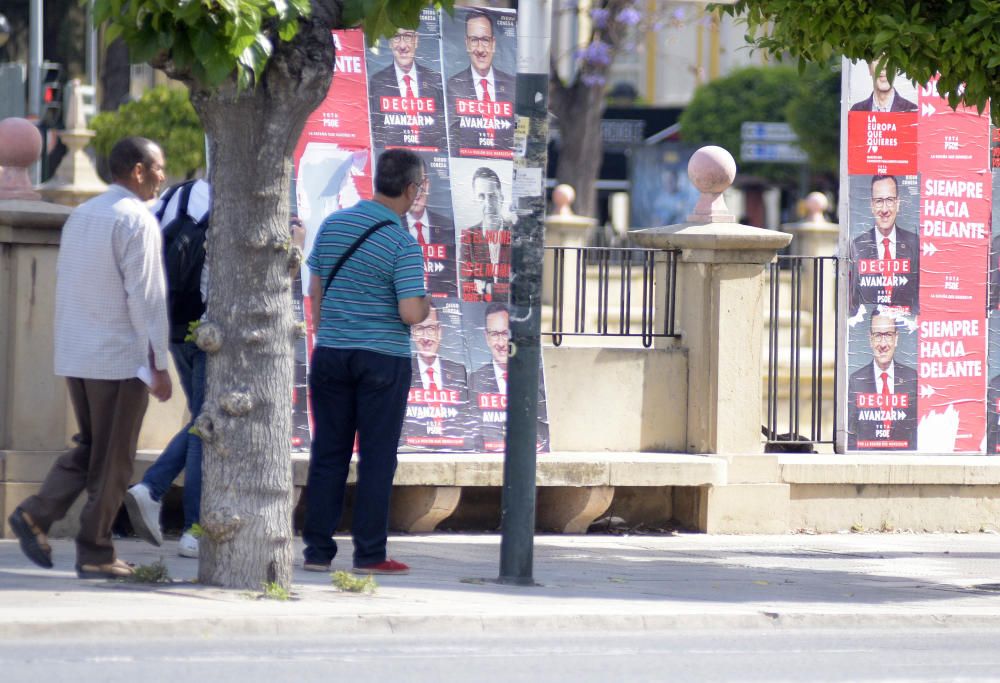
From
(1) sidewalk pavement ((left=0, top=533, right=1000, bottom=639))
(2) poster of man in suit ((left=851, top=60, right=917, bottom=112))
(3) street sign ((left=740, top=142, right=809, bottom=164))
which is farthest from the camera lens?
(3) street sign ((left=740, top=142, right=809, bottom=164))

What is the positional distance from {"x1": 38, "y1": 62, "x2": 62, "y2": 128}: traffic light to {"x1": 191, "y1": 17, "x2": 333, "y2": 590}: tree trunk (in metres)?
15.2

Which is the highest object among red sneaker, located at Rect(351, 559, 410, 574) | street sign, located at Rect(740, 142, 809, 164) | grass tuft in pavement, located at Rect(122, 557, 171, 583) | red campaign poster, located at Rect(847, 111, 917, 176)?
street sign, located at Rect(740, 142, 809, 164)

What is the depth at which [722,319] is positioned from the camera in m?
10.5

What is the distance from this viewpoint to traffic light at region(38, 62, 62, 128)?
21.6m

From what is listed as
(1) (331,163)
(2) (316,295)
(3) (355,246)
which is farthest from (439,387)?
(3) (355,246)

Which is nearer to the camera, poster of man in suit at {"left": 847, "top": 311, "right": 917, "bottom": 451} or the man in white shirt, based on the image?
the man in white shirt

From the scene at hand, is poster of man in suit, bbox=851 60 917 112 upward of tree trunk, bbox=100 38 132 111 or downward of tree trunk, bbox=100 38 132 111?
downward

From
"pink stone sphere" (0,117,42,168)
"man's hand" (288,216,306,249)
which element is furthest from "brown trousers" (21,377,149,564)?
"pink stone sphere" (0,117,42,168)

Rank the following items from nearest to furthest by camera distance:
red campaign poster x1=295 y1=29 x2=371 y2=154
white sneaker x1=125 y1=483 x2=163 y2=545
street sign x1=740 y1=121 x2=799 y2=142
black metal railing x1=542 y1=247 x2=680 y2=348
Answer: white sneaker x1=125 y1=483 x2=163 y2=545 < red campaign poster x1=295 y1=29 x2=371 y2=154 < black metal railing x1=542 y1=247 x2=680 y2=348 < street sign x1=740 y1=121 x2=799 y2=142

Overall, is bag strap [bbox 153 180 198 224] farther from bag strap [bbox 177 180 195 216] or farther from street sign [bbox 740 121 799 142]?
street sign [bbox 740 121 799 142]

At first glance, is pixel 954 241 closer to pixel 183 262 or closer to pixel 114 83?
pixel 183 262

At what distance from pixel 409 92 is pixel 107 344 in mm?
3348

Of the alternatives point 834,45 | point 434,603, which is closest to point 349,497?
point 434,603

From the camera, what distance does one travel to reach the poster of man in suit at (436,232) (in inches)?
389
